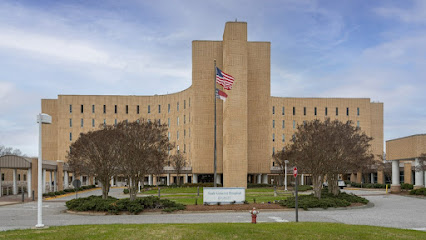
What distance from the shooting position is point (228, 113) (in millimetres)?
70688

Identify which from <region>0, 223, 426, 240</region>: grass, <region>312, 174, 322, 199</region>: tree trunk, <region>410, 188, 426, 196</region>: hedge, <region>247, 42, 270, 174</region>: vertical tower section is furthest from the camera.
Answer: <region>247, 42, 270, 174</region>: vertical tower section

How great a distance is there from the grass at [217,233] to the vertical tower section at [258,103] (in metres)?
64.3

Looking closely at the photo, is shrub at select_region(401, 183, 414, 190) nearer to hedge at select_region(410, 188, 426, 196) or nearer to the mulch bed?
hedge at select_region(410, 188, 426, 196)

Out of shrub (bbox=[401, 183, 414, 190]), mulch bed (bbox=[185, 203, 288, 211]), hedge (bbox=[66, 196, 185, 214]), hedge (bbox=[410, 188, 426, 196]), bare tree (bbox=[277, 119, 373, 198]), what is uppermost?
bare tree (bbox=[277, 119, 373, 198])

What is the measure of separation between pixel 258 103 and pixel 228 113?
12.1 metres

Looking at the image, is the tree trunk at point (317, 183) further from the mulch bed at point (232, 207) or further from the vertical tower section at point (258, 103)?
the vertical tower section at point (258, 103)

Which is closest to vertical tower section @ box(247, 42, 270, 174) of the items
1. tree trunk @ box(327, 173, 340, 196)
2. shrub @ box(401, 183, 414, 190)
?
shrub @ box(401, 183, 414, 190)

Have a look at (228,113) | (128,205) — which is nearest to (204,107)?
(228,113)

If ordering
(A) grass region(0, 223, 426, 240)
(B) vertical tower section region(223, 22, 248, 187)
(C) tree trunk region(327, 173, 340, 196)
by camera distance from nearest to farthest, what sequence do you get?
(A) grass region(0, 223, 426, 240) < (C) tree trunk region(327, 173, 340, 196) < (B) vertical tower section region(223, 22, 248, 187)

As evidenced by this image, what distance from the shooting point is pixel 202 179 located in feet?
288

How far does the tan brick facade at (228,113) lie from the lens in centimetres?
7112

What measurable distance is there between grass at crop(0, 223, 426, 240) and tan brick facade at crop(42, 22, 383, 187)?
5402 centimetres

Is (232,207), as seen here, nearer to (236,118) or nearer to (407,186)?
(407,186)

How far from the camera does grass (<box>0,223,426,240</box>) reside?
1500 cm
